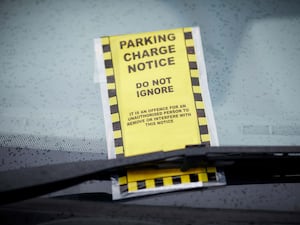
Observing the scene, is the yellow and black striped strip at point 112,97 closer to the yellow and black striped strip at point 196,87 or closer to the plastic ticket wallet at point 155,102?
the plastic ticket wallet at point 155,102

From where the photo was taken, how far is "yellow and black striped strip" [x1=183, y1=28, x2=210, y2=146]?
0.84 meters

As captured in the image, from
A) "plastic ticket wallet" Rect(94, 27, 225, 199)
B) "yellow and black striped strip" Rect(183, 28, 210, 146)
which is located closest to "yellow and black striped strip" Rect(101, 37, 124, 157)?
"plastic ticket wallet" Rect(94, 27, 225, 199)

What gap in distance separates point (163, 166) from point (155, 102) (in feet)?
0.52

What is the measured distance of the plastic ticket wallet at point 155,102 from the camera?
793 mm

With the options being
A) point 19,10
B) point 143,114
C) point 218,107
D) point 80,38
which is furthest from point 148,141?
point 19,10

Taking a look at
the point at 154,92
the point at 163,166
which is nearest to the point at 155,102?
the point at 154,92

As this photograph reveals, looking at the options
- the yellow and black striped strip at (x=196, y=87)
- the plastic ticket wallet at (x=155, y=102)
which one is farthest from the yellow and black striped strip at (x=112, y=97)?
the yellow and black striped strip at (x=196, y=87)

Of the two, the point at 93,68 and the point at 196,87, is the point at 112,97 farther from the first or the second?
the point at 196,87

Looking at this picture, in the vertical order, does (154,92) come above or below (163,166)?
above

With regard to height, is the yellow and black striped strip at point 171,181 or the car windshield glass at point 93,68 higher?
the car windshield glass at point 93,68

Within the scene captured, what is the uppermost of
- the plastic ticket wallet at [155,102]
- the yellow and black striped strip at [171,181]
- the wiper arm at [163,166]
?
the plastic ticket wallet at [155,102]

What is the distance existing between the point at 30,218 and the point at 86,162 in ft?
0.51

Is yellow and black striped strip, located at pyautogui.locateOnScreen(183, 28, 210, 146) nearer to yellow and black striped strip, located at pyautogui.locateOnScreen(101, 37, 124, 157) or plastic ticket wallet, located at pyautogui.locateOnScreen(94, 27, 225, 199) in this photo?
plastic ticket wallet, located at pyautogui.locateOnScreen(94, 27, 225, 199)

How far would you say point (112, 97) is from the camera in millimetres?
874
